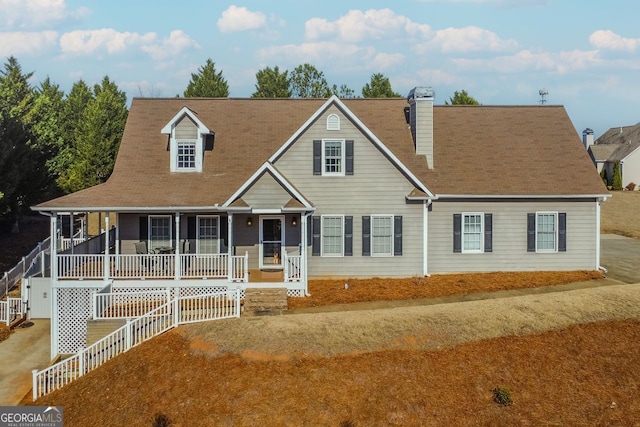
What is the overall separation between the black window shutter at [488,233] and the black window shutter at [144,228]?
13.6 m

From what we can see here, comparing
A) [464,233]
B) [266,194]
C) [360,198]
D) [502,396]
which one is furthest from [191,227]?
[502,396]

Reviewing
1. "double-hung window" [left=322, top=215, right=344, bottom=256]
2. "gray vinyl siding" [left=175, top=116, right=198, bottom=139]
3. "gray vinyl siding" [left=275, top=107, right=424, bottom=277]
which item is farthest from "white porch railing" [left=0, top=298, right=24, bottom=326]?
"double-hung window" [left=322, top=215, right=344, bottom=256]

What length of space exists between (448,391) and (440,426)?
1.20 m

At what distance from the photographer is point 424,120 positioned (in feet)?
77.5

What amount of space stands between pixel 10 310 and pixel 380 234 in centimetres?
1452

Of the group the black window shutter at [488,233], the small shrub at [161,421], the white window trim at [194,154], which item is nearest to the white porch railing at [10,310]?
the white window trim at [194,154]

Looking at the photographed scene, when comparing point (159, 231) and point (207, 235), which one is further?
point (207, 235)

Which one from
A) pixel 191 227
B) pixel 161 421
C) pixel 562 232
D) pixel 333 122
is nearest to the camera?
pixel 161 421

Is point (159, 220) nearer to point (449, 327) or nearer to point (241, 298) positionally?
point (241, 298)

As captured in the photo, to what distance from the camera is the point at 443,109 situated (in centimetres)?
2639

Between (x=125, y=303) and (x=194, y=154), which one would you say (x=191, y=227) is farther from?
(x=125, y=303)

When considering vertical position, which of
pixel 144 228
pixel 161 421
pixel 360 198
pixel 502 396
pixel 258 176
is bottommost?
pixel 161 421

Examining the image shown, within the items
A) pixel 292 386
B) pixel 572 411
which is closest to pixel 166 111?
pixel 292 386

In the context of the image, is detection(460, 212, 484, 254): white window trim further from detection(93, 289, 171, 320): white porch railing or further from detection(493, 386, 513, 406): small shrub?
detection(93, 289, 171, 320): white porch railing
